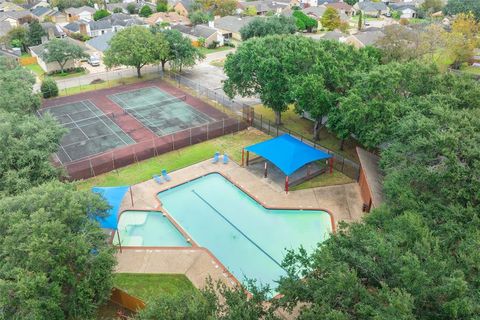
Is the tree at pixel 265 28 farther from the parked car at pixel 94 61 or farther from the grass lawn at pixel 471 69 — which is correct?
the grass lawn at pixel 471 69

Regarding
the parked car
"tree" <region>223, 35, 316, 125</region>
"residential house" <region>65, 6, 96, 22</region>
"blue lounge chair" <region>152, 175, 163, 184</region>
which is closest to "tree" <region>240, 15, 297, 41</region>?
the parked car

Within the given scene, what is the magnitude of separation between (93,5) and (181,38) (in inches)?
2610

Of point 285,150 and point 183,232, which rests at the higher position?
point 285,150

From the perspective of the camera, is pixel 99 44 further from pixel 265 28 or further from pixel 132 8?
pixel 132 8

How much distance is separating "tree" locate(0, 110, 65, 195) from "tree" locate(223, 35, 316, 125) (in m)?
18.7

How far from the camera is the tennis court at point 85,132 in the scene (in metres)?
34.7

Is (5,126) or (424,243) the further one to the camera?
(5,126)

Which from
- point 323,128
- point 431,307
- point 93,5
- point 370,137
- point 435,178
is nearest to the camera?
point 431,307

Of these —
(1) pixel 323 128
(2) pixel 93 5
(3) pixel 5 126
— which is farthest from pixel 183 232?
(2) pixel 93 5

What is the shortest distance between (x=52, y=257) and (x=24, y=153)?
10.8 m

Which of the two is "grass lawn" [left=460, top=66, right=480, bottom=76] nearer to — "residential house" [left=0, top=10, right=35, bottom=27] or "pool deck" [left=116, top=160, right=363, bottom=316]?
"pool deck" [left=116, top=160, right=363, bottom=316]

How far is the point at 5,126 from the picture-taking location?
976 inches

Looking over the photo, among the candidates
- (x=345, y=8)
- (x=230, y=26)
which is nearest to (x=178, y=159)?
(x=230, y=26)

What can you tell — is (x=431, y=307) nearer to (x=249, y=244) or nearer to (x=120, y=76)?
(x=249, y=244)
